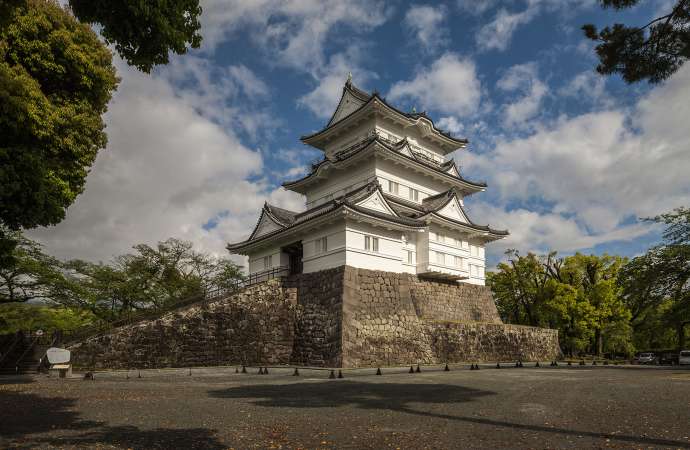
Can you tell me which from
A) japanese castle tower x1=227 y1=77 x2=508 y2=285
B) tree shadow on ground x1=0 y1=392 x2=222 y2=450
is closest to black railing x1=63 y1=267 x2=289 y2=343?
japanese castle tower x1=227 y1=77 x2=508 y2=285

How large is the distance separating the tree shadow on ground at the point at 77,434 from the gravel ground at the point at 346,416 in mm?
17

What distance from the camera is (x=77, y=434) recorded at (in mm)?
6531

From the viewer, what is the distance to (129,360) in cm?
1981

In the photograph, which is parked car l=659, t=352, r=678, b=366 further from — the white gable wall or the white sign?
the white sign

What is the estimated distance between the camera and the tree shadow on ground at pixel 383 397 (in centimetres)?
690

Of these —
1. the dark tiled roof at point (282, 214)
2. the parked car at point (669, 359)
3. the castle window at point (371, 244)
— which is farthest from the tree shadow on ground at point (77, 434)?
the parked car at point (669, 359)

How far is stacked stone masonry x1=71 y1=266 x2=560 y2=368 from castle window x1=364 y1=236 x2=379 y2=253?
1372 millimetres

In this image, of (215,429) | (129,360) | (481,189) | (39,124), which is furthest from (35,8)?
(481,189)

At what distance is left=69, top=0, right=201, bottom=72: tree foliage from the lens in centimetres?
573

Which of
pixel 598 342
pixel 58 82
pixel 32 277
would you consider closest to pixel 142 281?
pixel 32 277

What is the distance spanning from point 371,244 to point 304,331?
6351 mm

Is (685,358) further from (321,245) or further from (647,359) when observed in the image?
(321,245)

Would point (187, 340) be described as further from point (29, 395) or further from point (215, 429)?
point (215, 429)

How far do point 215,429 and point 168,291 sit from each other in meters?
29.9
